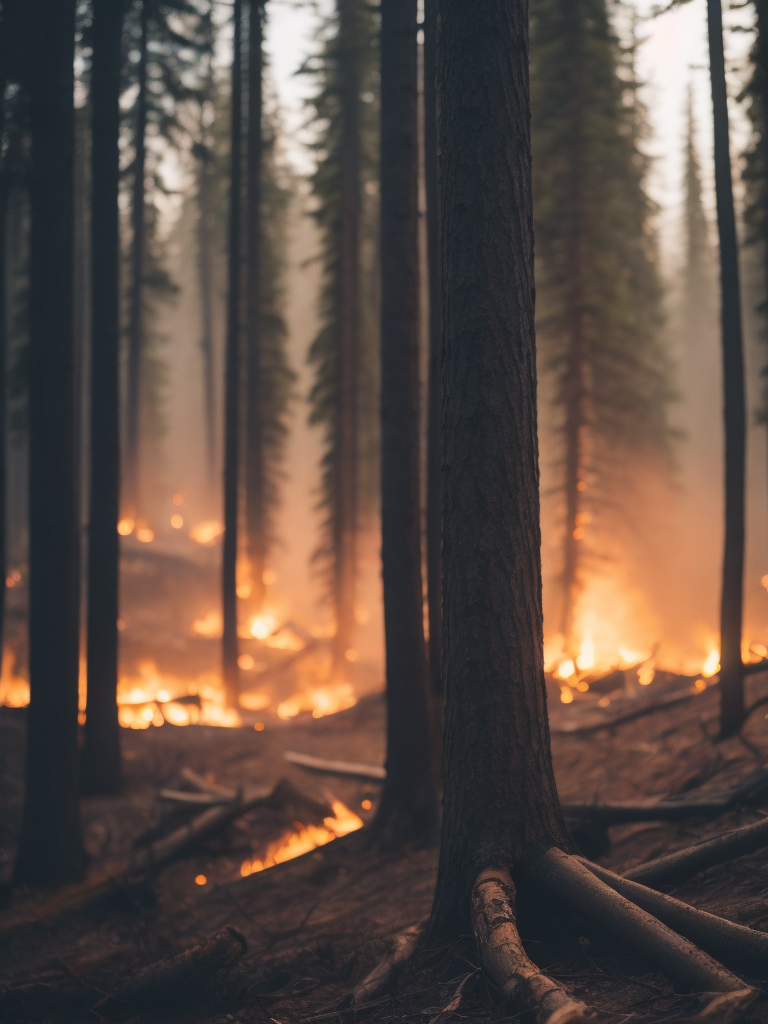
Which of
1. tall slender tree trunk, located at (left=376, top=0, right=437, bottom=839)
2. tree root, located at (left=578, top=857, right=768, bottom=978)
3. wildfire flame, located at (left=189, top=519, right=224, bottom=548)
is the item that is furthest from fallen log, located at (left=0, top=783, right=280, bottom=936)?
wildfire flame, located at (left=189, top=519, right=224, bottom=548)

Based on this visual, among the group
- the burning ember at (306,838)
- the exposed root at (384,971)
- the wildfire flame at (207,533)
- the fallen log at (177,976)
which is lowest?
the burning ember at (306,838)

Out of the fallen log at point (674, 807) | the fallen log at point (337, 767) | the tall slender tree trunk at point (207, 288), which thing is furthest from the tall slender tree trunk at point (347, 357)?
the fallen log at point (674, 807)

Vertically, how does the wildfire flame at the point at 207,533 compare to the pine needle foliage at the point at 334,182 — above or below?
below

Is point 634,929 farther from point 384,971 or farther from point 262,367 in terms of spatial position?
point 262,367

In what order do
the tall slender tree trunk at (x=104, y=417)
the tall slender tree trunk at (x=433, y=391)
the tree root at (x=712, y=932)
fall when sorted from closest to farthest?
the tree root at (x=712, y=932) → the tall slender tree trunk at (x=433, y=391) → the tall slender tree trunk at (x=104, y=417)

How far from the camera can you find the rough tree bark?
4531mm

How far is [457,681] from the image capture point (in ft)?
15.2

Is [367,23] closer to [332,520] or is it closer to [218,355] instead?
[332,520]

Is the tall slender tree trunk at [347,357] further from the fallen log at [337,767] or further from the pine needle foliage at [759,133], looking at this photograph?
the pine needle foliage at [759,133]

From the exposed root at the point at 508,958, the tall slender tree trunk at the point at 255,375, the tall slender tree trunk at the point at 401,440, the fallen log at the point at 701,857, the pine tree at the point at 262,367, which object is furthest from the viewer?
the pine tree at the point at 262,367

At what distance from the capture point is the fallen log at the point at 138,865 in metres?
7.43

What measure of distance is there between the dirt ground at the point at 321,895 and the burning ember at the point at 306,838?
0.52 feet

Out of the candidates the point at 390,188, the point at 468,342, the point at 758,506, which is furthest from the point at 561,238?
the point at 758,506

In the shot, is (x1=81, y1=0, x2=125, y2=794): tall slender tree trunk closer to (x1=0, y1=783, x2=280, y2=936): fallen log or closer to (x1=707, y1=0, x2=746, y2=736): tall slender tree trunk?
(x1=0, y1=783, x2=280, y2=936): fallen log
